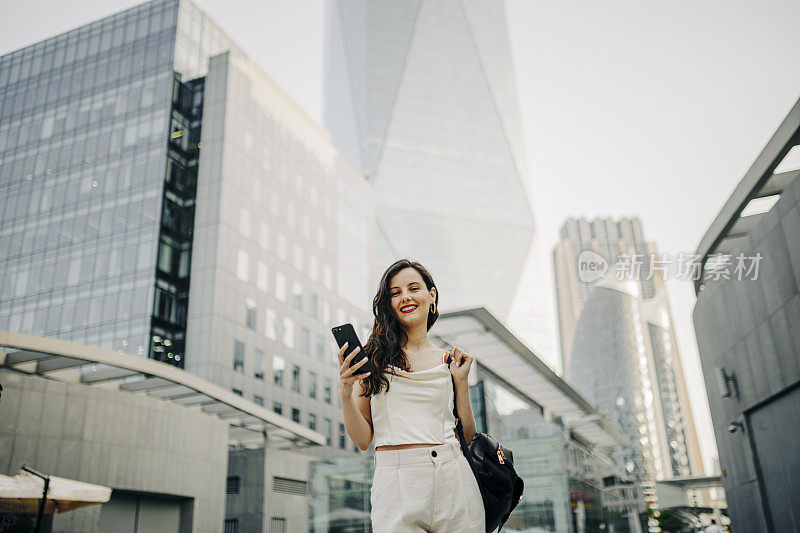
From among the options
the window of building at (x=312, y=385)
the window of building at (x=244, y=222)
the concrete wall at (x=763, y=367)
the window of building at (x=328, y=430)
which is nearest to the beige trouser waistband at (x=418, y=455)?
the concrete wall at (x=763, y=367)

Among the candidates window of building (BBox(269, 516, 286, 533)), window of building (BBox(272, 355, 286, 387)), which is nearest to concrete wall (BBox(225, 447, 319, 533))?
window of building (BBox(269, 516, 286, 533))

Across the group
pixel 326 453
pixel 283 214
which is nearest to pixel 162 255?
pixel 283 214

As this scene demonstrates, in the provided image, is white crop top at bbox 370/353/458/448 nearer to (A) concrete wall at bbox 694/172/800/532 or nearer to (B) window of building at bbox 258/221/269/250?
(A) concrete wall at bbox 694/172/800/532

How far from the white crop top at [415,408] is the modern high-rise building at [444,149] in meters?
99.3

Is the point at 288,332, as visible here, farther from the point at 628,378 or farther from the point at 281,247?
the point at 628,378

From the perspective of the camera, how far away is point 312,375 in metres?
42.7

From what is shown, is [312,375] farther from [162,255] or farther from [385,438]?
[385,438]

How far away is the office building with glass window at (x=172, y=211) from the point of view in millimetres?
35938

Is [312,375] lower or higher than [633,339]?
lower

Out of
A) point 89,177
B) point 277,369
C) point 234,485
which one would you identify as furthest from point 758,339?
point 89,177

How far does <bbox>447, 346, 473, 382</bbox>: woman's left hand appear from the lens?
7.89 ft

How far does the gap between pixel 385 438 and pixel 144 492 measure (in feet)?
53.3

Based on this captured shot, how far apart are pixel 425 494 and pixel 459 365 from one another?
0.48 metres

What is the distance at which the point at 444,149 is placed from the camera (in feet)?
379
